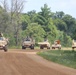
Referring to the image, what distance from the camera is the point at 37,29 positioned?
85.4 metres

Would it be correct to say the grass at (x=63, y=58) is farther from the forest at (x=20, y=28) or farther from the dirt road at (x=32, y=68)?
the forest at (x=20, y=28)

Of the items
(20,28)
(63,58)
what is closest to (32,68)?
(63,58)

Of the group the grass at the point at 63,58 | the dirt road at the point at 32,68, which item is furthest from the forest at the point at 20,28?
the dirt road at the point at 32,68

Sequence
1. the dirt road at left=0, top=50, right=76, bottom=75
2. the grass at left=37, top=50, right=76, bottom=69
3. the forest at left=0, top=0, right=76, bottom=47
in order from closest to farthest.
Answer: the dirt road at left=0, top=50, right=76, bottom=75
the grass at left=37, top=50, right=76, bottom=69
the forest at left=0, top=0, right=76, bottom=47

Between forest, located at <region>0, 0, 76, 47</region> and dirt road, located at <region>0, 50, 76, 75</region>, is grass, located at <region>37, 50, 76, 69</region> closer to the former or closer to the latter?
dirt road, located at <region>0, 50, 76, 75</region>

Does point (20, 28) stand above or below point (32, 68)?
above

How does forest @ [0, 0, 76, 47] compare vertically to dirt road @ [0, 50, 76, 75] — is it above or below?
above

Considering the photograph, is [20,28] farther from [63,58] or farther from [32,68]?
[32,68]

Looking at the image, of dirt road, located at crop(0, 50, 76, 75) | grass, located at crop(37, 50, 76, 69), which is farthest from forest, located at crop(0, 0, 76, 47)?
dirt road, located at crop(0, 50, 76, 75)

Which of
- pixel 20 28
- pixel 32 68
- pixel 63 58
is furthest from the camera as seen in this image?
pixel 20 28

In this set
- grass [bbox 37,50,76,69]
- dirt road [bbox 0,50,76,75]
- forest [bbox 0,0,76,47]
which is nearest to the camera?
dirt road [bbox 0,50,76,75]

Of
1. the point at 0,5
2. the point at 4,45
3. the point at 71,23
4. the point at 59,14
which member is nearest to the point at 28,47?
the point at 4,45

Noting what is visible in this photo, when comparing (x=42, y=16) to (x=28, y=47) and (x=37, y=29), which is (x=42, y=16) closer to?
(x=37, y=29)

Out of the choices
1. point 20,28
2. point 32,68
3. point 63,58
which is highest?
point 20,28
